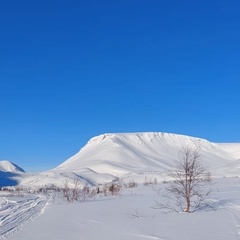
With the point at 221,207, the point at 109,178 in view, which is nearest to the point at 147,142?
the point at 109,178

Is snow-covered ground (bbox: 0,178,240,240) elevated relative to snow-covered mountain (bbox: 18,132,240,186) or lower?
lower

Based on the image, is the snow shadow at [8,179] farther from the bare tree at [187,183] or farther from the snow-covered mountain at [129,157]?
the bare tree at [187,183]

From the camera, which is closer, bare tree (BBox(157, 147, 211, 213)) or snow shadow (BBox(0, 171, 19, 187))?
bare tree (BBox(157, 147, 211, 213))

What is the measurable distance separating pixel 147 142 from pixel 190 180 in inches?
6485

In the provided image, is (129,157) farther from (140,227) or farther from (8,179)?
(140,227)

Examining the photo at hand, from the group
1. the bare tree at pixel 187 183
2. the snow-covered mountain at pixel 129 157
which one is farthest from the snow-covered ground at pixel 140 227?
the snow-covered mountain at pixel 129 157

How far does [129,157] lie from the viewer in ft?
552

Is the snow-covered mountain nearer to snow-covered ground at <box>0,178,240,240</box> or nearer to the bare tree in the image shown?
the bare tree

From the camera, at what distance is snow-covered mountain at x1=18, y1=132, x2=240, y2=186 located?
138 meters

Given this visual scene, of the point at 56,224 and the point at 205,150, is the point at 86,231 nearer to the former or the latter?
the point at 56,224

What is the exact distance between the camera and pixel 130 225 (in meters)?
16.2

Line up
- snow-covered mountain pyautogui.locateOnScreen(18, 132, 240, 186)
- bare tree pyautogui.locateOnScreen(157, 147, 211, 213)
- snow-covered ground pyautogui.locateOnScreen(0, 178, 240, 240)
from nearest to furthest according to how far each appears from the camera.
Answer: snow-covered ground pyautogui.locateOnScreen(0, 178, 240, 240) → bare tree pyautogui.locateOnScreen(157, 147, 211, 213) → snow-covered mountain pyautogui.locateOnScreen(18, 132, 240, 186)

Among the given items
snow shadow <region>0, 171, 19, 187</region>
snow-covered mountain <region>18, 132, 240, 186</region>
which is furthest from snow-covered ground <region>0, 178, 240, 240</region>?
snow shadow <region>0, 171, 19, 187</region>

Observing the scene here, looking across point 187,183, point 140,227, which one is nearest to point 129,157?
point 187,183
